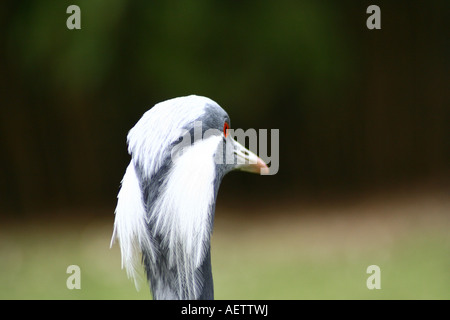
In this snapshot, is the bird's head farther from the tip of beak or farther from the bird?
the tip of beak

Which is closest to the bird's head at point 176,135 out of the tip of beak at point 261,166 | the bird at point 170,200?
the bird at point 170,200

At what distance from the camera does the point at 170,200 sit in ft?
2.97

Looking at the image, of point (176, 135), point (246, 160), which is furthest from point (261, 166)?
point (176, 135)

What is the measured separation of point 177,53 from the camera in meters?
2.12

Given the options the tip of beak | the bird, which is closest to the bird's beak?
the tip of beak

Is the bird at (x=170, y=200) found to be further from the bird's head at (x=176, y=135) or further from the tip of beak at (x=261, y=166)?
the tip of beak at (x=261, y=166)

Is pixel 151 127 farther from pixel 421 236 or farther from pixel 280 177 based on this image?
pixel 421 236

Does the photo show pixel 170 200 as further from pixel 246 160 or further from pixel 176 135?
pixel 246 160

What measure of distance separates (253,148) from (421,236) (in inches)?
49.2

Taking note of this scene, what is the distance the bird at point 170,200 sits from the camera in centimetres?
90

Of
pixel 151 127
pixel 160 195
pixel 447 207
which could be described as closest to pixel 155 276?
pixel 160 195

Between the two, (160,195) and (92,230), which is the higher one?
(160,195)

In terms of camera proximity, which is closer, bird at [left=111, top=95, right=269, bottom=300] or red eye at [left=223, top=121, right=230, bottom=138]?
bird at [left=111, top=95, right=269, bottom=300]

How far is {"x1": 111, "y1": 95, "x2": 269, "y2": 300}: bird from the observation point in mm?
904
